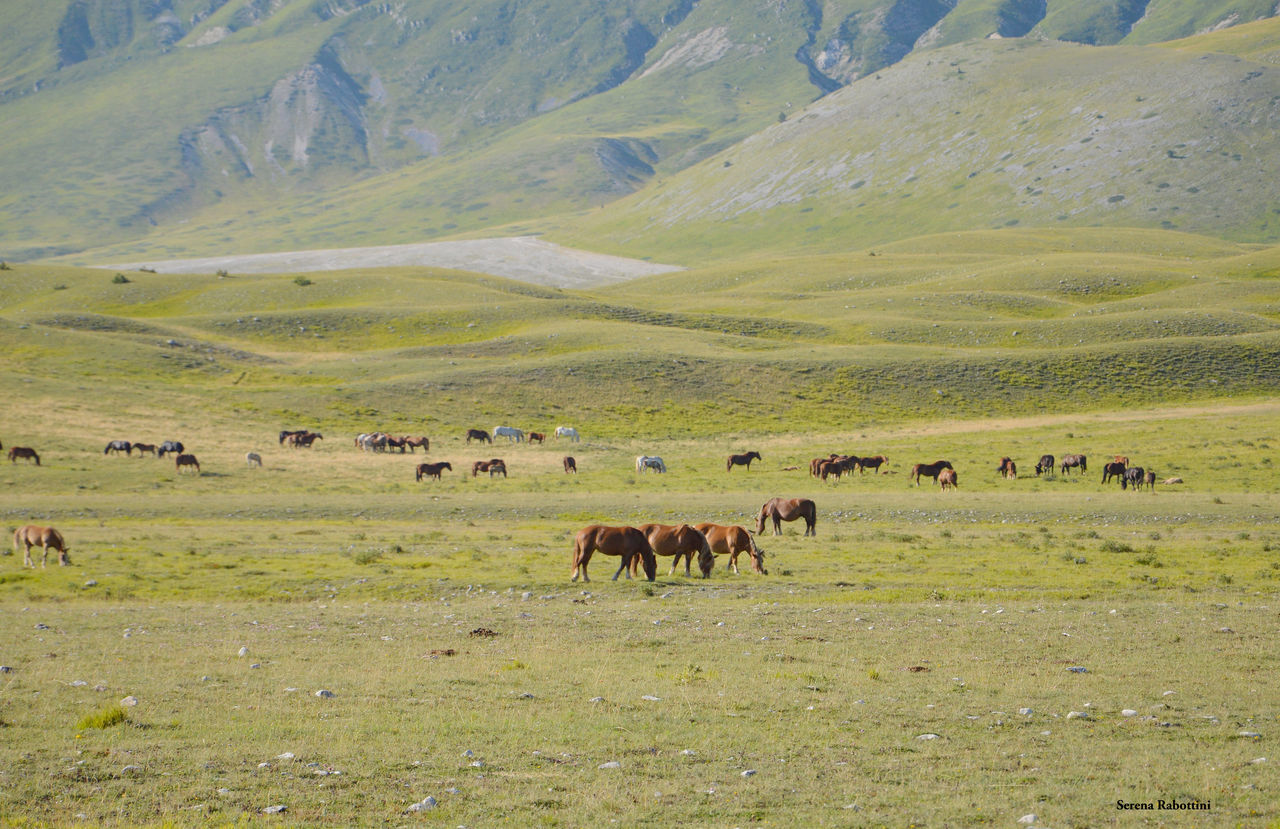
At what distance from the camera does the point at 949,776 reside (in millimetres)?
10633

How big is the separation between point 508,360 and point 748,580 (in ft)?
209

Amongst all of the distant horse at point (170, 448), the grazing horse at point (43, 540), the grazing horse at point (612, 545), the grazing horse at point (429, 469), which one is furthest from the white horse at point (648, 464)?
the grazing horse at point (43, 540)

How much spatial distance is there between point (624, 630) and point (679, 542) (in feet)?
22.2

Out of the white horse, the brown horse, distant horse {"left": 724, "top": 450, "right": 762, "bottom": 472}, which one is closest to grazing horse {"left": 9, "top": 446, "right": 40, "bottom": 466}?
the white horse

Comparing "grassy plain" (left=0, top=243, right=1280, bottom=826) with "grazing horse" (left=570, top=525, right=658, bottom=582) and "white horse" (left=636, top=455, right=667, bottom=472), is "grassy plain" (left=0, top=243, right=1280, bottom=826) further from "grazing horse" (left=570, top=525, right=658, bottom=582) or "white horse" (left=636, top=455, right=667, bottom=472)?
"white horse" (left=636, top=455, right=667, bottom=472)

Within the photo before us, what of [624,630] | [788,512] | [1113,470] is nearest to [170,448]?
[788,512]

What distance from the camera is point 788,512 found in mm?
32938

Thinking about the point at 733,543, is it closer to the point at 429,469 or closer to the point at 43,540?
the point at 43,540

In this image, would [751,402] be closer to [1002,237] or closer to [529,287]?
[529,287]

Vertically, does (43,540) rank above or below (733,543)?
above

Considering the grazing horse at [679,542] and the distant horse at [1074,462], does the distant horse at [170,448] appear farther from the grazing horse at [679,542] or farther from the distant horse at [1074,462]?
the distant horse at [1074,462]

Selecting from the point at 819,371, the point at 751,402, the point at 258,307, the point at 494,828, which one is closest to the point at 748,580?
the point at 494,828

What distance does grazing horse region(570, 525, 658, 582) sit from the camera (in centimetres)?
2428

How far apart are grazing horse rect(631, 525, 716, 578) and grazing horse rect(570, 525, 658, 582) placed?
502 mm
